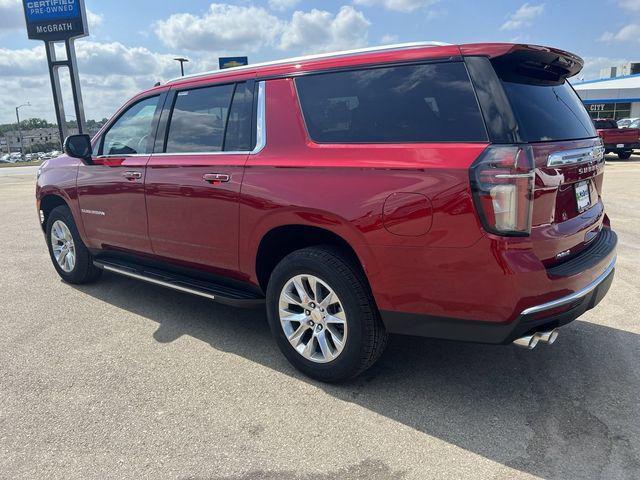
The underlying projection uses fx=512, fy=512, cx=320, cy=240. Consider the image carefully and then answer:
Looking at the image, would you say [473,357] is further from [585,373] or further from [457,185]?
[457,185]

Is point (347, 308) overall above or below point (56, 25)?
below

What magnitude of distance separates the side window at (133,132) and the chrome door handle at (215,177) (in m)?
0.90

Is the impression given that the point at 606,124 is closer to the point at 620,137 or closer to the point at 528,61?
the point at 620,137

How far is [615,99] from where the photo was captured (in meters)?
47.2

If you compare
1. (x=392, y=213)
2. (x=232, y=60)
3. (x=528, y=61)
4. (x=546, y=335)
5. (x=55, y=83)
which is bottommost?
(x=546, y=335)

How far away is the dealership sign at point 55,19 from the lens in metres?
22.7

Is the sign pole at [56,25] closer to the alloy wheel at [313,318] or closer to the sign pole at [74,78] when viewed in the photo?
the sign pole at [74,78]

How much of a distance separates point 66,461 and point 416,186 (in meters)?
2.25

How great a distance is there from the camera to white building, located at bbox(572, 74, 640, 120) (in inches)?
1853

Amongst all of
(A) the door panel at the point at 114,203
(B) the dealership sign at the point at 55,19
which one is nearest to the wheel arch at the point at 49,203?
(A) the door panel at the point at 114,203

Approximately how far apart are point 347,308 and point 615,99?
176 ft

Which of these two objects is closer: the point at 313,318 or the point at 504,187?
the point at 504,187

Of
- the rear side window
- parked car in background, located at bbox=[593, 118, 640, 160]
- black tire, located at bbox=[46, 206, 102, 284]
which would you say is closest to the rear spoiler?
the rear side window

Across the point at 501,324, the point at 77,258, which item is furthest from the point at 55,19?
the point at 501,324
